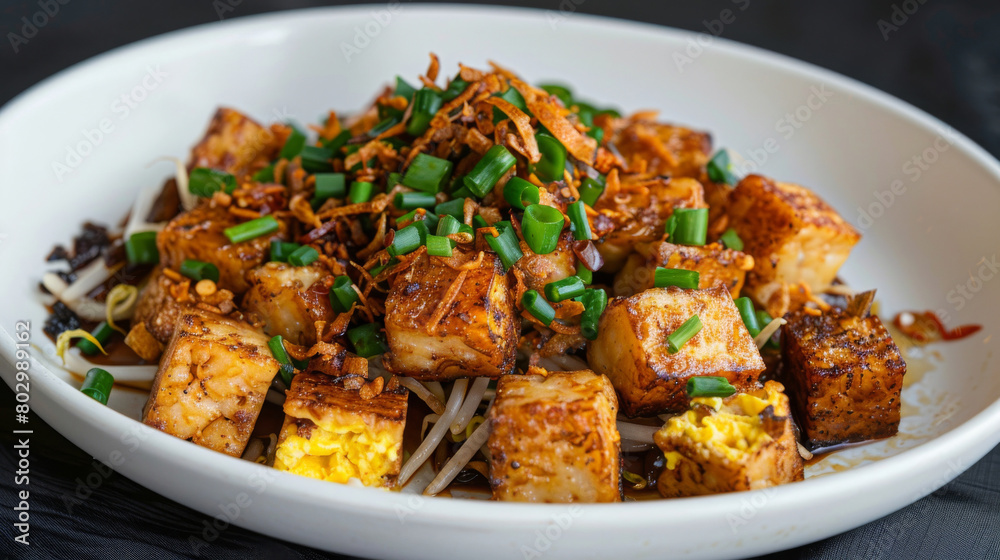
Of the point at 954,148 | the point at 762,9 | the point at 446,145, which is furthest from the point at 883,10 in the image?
the point at 446,145

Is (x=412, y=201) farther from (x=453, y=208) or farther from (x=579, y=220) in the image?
(x=579, y=220)

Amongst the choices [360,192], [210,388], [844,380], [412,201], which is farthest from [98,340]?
[844,380]

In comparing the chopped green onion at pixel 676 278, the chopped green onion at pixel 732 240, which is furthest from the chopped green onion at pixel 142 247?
the chopped green onion at pixel 732 240

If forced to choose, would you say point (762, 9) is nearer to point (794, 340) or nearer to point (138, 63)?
point (794, 340)

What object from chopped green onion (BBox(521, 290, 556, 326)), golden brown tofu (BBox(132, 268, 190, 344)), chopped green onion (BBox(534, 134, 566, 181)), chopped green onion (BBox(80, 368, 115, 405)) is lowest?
chopped green onion (BBox(80, 368, 115, 405))

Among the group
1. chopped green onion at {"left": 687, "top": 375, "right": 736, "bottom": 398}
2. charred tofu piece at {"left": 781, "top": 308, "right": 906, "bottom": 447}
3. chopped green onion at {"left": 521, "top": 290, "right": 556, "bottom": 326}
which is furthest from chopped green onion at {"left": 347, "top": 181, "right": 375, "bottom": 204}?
charred tofu piece at {"left": 781, "top": 308, "right": 906, "bottom": 447}

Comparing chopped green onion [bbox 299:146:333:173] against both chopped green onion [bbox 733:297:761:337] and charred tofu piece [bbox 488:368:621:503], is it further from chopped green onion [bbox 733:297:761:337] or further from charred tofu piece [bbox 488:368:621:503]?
chopped green onion [bbox 733:297:761:337]
